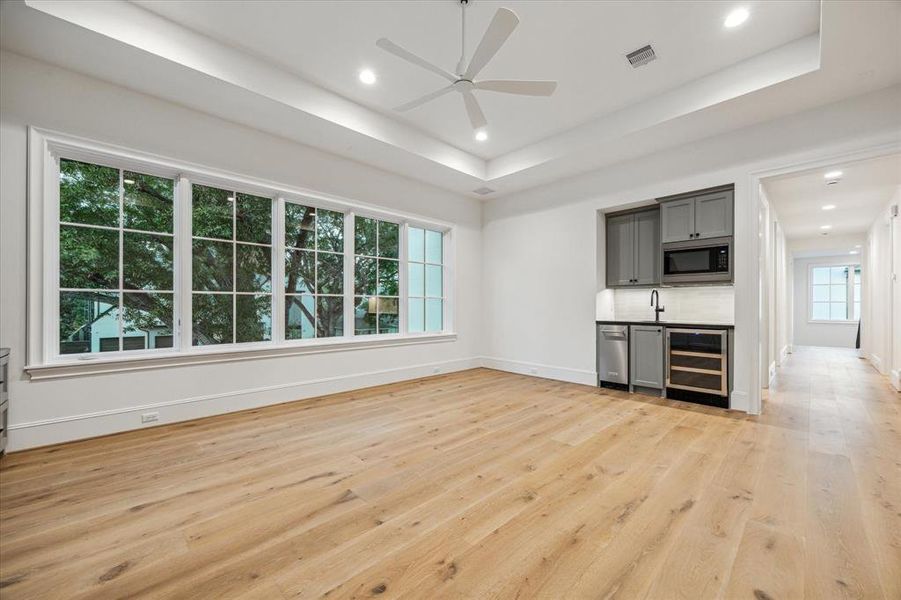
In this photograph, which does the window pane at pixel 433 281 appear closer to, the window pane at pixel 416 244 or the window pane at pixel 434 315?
the window pane at pixel 434 315

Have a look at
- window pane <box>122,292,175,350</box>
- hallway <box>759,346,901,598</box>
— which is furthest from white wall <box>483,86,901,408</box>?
window pane <box>122,292,175,350</box>

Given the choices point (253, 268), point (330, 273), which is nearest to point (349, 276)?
point (330, 273)

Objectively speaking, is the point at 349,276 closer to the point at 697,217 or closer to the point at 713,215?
the point at 697,217

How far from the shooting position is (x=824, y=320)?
420 inches

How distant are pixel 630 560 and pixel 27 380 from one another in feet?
14.4

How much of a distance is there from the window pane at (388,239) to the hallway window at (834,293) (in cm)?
1238

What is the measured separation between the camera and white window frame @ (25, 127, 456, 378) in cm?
304

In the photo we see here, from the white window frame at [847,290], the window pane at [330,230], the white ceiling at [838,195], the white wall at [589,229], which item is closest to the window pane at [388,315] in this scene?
the window pane at [330,230]

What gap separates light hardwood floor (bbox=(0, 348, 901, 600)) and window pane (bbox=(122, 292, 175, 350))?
87cm

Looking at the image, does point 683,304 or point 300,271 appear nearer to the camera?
point 300,271

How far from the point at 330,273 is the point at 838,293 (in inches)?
540

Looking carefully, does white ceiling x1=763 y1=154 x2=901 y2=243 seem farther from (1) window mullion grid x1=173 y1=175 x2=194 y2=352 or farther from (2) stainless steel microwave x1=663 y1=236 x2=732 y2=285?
(1) window mullion grid x1=173 y1=175 x2=194 y2=352

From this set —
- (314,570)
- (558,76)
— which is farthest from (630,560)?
(558,76)

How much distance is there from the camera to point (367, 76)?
380cm
